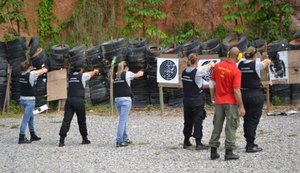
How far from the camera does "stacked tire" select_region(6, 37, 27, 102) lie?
18641mm

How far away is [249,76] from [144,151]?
250cm

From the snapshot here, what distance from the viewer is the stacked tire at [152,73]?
59.5ft

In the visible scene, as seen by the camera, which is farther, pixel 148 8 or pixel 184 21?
pixel 184 21

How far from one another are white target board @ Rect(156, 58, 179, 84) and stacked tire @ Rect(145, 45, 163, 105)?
1.61 metres

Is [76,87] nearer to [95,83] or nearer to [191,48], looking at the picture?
[95,83]

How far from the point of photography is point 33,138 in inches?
500

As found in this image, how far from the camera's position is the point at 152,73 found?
1823 cm

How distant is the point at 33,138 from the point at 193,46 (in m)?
7.21

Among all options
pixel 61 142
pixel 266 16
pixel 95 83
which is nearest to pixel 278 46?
pixel 266 16

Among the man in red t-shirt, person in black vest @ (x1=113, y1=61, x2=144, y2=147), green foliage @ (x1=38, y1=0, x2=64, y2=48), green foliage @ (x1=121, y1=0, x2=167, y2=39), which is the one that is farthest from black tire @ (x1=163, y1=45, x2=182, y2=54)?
green foliage @ (x1=38, y1=0, x2=64, y2=48)

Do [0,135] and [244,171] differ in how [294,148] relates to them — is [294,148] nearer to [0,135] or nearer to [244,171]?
[244,171]

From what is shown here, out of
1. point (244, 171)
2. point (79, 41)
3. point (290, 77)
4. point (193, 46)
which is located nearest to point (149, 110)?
point (193, 46)

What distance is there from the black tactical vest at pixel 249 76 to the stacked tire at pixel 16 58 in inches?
409

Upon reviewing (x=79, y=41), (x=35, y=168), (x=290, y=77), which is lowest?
(x=35, y=168)
